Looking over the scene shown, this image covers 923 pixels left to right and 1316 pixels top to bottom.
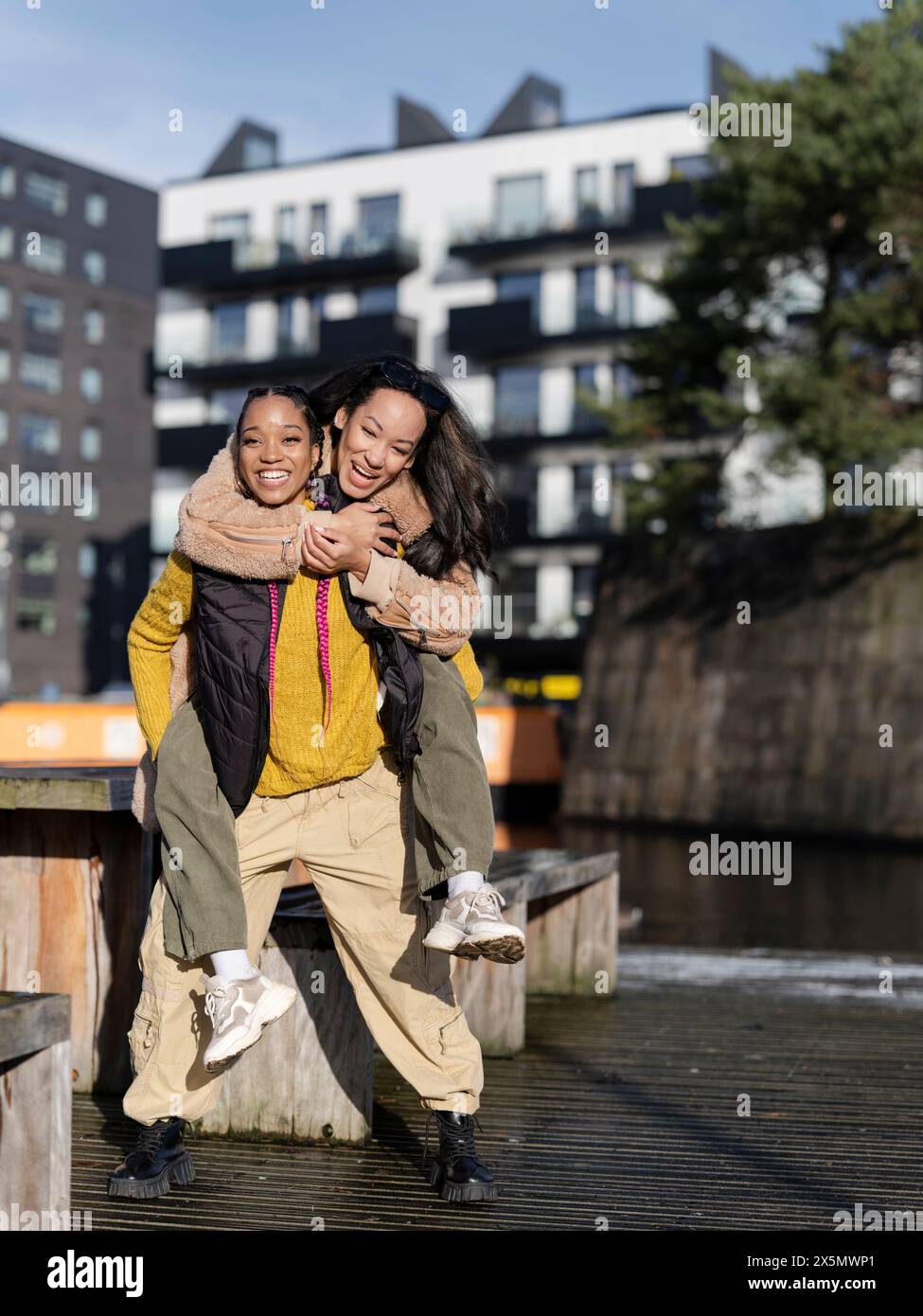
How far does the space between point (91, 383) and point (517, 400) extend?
37215 mm

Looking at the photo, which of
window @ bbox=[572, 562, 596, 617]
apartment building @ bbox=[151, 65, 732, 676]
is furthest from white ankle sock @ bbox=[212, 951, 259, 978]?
window @ bbox=[572, 562, 596, 617]

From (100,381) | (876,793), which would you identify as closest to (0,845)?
(876,793)

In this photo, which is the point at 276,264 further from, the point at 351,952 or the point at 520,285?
the point at 351,952

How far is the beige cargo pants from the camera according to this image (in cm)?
397

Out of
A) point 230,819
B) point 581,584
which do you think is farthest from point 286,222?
point 230,819

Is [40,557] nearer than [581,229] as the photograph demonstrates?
No

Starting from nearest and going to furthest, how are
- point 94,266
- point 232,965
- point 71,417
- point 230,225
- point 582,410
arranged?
point 232,965 → point 582,410 → point 230,225 → point 71,417 → point 94,266

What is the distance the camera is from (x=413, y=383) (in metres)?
3.99

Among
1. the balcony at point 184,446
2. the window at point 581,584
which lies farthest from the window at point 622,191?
the balcony at point 184,446

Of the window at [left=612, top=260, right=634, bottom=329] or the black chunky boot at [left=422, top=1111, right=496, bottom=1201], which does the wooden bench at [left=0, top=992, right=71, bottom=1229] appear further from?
the window at [left=612, top=260, right=634, bottom=329]

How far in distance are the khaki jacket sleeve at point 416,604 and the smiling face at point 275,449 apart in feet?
0.82

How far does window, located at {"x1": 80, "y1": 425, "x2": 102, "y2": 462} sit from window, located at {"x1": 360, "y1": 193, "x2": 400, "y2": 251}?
105 ft

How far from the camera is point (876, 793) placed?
22203 millimetres

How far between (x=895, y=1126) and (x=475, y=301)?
4304 cm
